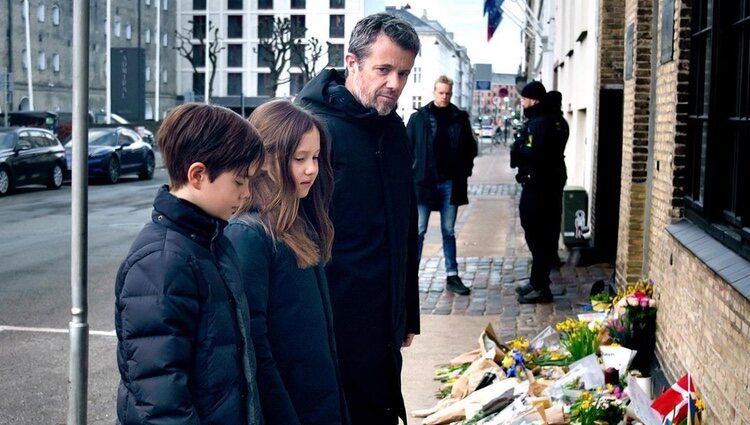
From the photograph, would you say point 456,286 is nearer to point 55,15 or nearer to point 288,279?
point 288,279

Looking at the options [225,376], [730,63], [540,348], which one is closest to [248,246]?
[225,376]

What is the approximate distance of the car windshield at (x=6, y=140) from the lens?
25.6 m

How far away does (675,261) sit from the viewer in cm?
625

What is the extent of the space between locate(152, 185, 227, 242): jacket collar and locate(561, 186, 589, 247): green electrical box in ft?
34.7

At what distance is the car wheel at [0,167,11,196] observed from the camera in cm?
2505

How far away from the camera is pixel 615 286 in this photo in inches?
383

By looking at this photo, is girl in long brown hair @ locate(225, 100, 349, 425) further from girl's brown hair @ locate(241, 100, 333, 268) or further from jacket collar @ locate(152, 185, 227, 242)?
jacket collar @ locate(152, 185, 227, 242)

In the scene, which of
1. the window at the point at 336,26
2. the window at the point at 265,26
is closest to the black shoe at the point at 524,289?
the window at the point at 265,26

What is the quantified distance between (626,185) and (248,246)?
6.65m

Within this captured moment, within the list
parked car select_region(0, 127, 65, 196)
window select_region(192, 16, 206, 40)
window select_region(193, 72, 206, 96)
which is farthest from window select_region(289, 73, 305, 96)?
parked car select_region(0, 127, 65, 196)

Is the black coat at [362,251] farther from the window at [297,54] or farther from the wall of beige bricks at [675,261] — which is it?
the window at [297,54]

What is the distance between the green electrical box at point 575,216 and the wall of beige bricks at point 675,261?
11.4 feet

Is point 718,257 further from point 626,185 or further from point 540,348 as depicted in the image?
point 626,185

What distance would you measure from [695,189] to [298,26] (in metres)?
90.2
